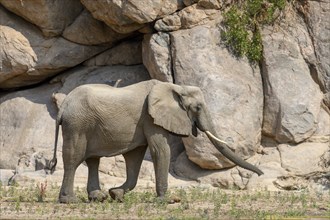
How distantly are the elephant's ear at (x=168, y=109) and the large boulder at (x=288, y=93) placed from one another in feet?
16.1

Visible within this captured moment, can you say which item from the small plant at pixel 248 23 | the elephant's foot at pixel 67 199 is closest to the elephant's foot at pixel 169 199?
the elephant's foot at pixel 67 199

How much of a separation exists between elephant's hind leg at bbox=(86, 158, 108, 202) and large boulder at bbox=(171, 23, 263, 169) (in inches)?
158

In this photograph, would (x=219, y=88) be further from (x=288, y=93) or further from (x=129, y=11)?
(x=129, y=11)

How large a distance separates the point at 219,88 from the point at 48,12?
4.70 metres

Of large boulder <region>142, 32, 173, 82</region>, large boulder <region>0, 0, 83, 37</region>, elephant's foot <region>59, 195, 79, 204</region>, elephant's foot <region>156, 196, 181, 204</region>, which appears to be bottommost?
elephant's foot <region>59, 195, 79, 204</region>

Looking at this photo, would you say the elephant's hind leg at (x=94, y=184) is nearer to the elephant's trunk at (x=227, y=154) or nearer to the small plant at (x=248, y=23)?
the elephant's trunk at (x=227, y=154)

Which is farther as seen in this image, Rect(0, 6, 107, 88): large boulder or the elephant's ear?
Rect(0, 6, 107, 88): large boulder

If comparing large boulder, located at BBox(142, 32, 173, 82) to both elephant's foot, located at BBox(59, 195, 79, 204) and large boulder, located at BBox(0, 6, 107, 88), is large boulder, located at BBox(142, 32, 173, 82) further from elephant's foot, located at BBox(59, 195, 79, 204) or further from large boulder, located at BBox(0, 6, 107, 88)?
elephant's foot, located at BBox(59, 195, 79, 204)

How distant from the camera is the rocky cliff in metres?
19.4

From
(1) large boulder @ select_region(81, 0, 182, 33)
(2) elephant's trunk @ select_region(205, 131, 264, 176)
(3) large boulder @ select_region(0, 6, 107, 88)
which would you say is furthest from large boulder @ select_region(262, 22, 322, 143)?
(2) elephant's trunk @ select_region(205, 131, 264, 176)

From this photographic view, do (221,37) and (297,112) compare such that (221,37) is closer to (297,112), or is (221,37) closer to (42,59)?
(297,112)

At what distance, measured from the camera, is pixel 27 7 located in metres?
21.4

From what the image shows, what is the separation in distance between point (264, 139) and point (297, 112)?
0.99 metres

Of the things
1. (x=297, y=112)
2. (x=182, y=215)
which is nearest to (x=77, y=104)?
(x=182, y=215)
